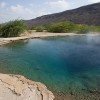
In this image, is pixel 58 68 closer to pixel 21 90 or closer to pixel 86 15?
pixel 21 90

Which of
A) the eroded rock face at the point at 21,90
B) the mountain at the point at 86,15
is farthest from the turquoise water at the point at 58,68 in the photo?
the mountain at the point at 86,15

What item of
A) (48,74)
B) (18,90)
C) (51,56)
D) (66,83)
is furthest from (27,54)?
(18,90)

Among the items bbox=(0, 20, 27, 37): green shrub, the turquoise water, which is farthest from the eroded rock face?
bbox=(0, 20, 27, 37): green shrub

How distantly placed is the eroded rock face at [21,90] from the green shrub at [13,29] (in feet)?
80.2

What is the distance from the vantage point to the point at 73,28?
46969 mm

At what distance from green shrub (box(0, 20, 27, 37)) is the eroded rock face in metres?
24.4

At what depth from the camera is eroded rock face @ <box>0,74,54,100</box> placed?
1132 cm

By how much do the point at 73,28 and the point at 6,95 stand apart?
121 feet

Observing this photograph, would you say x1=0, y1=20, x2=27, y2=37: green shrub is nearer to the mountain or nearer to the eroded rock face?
the eroded rock face

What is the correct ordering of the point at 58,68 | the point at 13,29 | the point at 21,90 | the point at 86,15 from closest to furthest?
the point at 21,90 → the point at 58,68 → the point at 13,29 → the point at 86,15

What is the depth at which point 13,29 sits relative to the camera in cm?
3762

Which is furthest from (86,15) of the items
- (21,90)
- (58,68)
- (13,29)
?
(21,90)

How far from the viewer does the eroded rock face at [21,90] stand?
11323mm

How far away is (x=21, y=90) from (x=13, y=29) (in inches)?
1044
